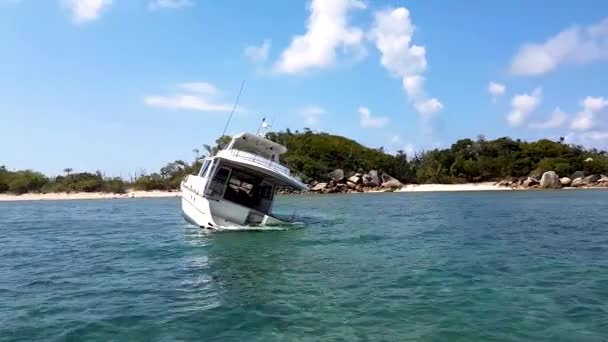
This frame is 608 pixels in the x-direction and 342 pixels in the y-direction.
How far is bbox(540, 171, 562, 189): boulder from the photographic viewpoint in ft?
258

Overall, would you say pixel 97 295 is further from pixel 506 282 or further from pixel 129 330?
pixel 506 282

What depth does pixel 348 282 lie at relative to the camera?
13.0m

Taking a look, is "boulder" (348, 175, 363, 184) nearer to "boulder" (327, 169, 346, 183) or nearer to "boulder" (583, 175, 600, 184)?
"boulder" (327, 169, 346, 183)

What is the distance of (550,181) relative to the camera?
7888 cm

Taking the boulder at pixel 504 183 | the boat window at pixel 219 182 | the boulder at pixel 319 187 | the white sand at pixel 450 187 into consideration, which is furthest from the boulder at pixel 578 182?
the boat window at pixel 219 182

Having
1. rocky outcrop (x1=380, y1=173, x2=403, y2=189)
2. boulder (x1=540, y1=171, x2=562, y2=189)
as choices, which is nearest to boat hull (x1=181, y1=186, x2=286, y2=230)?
rocky outcrop (x1=380, y1=173, x2=403, y2=189)

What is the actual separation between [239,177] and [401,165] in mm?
75724

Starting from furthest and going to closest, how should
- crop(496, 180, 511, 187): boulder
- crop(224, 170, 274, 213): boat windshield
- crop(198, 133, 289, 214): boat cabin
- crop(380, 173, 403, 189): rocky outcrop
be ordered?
crop(380, 173, 403, 189): rocky outcrop
crop(496, 180, 511, 187): boulder
crop(224, 170, 274, 213): boat windshield
crop(198, 133, 289, 214): boat cabin

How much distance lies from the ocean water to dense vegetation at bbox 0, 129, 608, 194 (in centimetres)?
6884

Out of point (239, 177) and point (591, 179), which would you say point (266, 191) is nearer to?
point (239, 177)

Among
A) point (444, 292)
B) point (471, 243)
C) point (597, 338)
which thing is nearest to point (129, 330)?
point (444, 292)

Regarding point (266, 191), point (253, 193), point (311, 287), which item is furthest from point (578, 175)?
point (311, 287)

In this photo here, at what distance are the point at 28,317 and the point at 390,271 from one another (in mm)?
9077

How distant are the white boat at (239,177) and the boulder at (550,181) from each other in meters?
63.9
